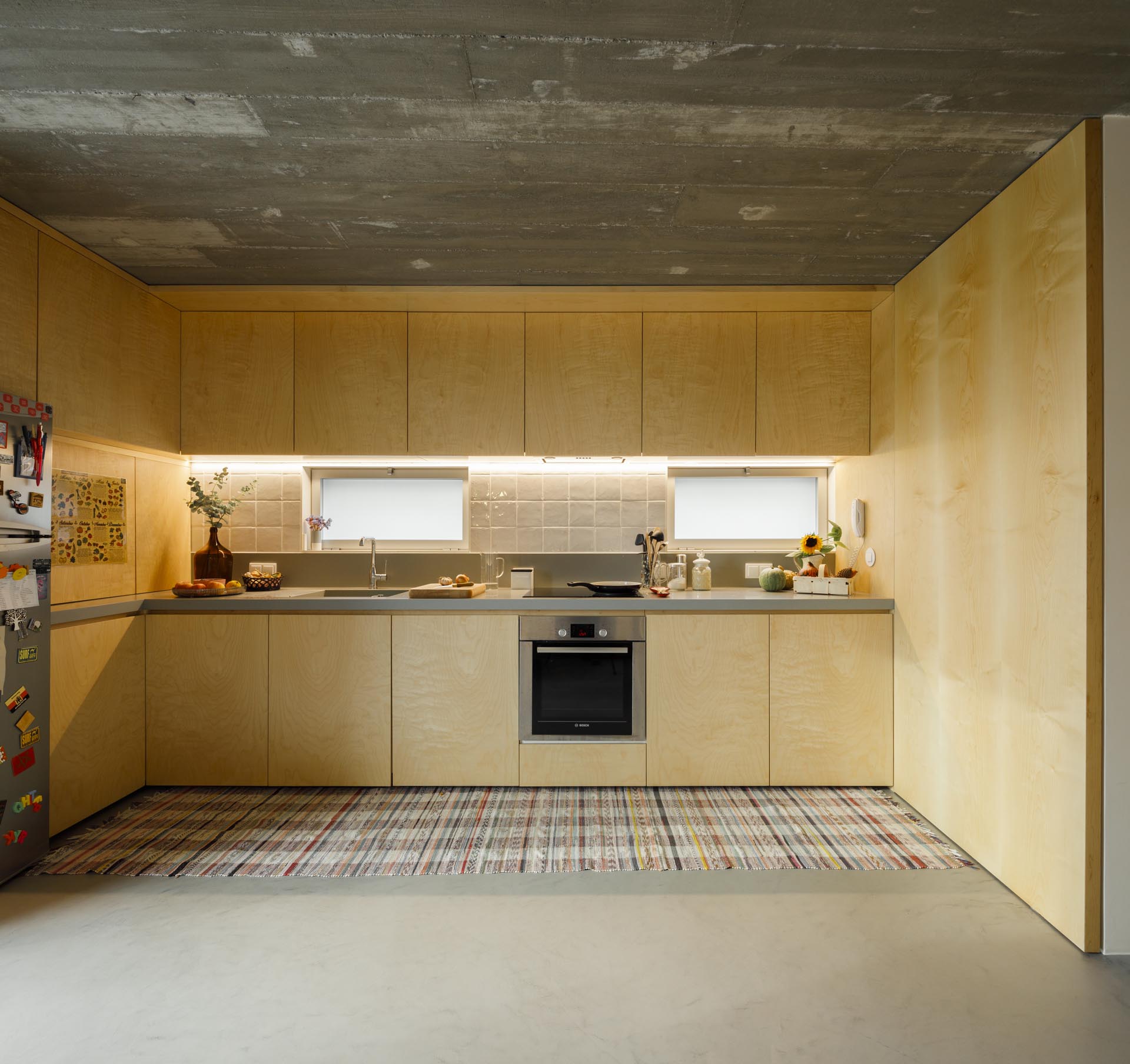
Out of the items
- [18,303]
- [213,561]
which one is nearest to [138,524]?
[213,561]

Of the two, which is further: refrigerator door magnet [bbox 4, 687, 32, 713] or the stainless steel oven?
the stainless steel oven

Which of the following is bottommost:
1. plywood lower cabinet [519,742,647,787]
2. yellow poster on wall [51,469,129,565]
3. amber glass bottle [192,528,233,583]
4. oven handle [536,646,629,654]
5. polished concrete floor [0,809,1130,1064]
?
polished concrete floor [0,809,1130,1064]

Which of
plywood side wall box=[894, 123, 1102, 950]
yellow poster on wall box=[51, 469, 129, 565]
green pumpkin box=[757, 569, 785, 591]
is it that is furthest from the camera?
green pumpkin box=[757, 569, 785, 591]

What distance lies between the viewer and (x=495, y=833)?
280 centimetres

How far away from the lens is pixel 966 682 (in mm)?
2596

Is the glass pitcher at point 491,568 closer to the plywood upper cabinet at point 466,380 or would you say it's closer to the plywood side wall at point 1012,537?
the plywood upper cabinet at point 466,380

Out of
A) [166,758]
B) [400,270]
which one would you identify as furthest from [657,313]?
[166,758]

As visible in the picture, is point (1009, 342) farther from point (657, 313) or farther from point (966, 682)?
point (657, 313)

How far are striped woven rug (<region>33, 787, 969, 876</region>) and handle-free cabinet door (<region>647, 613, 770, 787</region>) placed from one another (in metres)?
0.12

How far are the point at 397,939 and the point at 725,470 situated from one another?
9.27 ft

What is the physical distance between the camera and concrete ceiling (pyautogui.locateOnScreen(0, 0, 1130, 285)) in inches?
63.2

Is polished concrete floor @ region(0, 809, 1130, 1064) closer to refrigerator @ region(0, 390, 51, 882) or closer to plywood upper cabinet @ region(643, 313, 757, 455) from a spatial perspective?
refrigerator @ region(0, 390, 51, 882)

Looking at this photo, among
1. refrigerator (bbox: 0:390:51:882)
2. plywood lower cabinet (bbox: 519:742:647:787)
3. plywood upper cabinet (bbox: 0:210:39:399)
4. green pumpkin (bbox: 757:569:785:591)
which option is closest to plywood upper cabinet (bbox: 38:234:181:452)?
plywood upper cabinet (bbox: 0:210:39:399)

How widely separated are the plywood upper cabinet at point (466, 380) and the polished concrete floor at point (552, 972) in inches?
78.0
